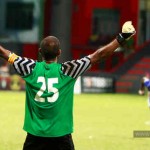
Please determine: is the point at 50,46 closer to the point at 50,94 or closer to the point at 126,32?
the point at 50,94

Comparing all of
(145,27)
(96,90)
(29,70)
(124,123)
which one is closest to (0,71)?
(96,90)

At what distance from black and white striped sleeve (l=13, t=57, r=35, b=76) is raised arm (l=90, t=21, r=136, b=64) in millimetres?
627

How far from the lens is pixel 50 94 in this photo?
6605 mm

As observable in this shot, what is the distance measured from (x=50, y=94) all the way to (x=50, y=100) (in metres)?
0.06

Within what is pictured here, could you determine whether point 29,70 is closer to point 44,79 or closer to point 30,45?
point 44,79

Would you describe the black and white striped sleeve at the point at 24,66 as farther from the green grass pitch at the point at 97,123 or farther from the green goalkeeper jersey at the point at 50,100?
the green grass pitch at the point at 97,123

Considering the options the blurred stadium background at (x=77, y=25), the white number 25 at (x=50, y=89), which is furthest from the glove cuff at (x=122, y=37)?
the blurred stadium background at (x=77, y=25)

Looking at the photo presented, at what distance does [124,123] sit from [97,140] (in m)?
4.18

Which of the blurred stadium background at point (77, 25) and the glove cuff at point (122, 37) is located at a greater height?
the glove cuff at point (122, 37)

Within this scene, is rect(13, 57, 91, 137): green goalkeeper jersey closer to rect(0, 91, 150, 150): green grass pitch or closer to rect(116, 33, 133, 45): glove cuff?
rect(116, 33, 133, 45): glove cuff

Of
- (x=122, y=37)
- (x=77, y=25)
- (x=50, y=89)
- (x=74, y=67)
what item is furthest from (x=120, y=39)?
(x=77, y=25)

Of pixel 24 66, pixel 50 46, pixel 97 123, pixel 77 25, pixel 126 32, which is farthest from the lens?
pixel 77 25

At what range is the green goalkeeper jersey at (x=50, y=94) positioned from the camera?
6586mm

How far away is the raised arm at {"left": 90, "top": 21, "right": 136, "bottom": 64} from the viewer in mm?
6375
